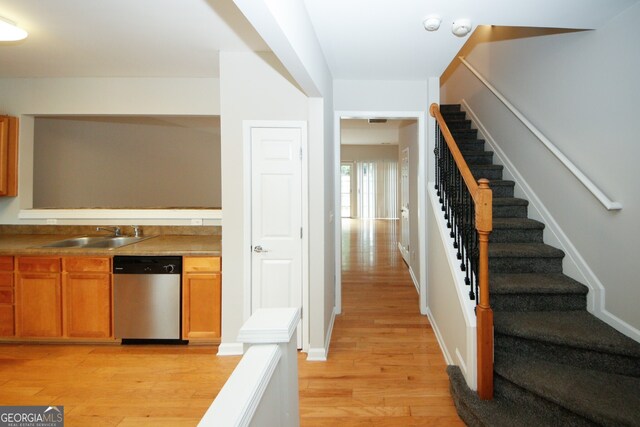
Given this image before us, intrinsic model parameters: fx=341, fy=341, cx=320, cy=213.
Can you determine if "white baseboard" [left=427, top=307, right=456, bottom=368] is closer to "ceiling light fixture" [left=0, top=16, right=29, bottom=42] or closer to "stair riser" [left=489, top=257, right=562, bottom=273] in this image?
"stair riser" [left=489, top=257, right=562, bottom=273]

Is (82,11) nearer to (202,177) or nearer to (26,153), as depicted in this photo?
(26,153)

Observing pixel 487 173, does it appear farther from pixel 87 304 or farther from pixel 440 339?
pixel 87 304

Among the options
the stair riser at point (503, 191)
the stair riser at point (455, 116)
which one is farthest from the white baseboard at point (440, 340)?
the stair riser at point (455, 116)

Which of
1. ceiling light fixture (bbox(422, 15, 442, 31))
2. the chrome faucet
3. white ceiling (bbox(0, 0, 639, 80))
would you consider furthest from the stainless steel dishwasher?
ceiling light fixture (bbox(422, 15, 442, 31))

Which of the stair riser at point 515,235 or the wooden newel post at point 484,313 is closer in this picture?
the wooden newel post at point 484,313

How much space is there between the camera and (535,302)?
2.53 metres

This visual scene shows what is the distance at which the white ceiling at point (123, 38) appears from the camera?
2258 millimetres

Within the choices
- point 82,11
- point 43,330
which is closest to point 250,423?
point 82,11

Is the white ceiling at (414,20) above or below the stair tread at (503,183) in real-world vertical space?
above

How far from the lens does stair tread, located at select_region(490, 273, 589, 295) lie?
98.1 inches

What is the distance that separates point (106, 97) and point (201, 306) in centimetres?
240

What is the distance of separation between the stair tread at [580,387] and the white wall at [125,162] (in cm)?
409

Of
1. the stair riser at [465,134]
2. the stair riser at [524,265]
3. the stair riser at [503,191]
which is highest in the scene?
the stair riser at [465,134]

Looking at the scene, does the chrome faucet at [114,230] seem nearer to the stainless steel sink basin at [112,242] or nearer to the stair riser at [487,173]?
the stainless steel sink basin at [112,242]
